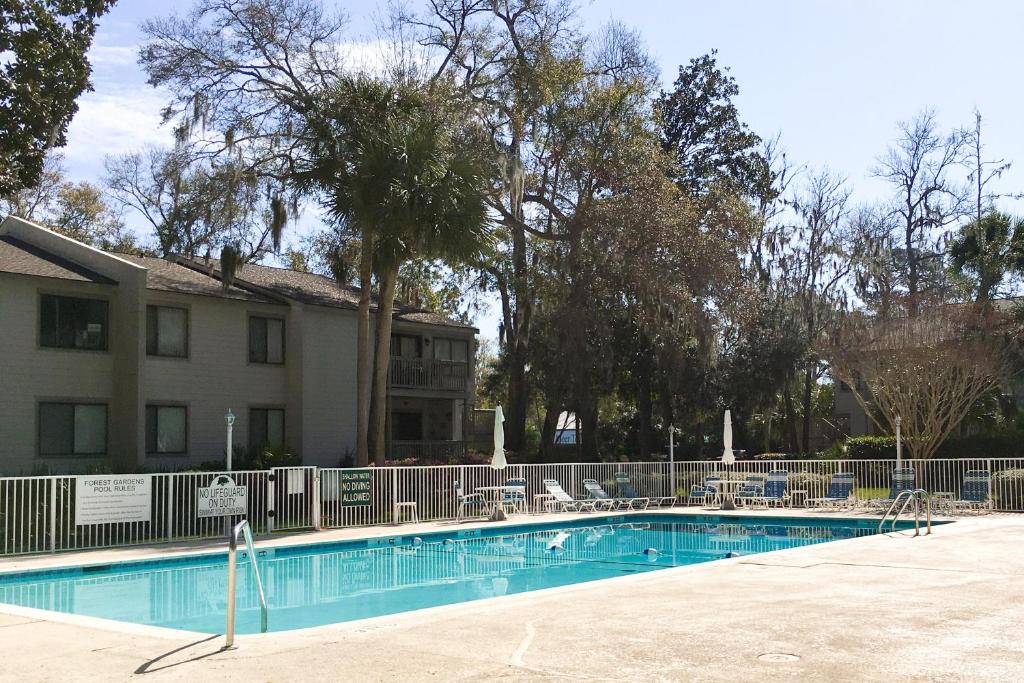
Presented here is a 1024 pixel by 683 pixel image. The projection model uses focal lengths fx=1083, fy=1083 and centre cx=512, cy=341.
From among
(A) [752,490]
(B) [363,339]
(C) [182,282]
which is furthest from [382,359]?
(A) [752,490]

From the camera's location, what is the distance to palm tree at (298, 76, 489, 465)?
25953 mm

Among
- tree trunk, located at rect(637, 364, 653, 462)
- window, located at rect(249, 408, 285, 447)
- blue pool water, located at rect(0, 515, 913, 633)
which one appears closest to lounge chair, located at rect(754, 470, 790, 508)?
blue pool water, located at rect(0, 515, 913, 633)

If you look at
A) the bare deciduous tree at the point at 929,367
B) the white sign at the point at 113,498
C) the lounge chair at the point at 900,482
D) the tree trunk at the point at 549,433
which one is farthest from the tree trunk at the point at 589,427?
the white sign at the point at 113,498

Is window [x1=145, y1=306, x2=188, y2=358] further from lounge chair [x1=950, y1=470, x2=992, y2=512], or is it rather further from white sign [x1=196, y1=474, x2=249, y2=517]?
lounge chair [x1=950, y1=470, x2=992, y2=512]

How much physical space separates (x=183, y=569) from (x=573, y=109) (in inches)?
818

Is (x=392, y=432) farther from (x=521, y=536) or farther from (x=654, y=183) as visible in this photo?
(x=521, y=536)

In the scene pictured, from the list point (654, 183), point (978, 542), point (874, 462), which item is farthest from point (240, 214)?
point (978, 542)

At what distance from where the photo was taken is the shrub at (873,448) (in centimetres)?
3488

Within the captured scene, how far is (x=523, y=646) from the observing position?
8.84 metres

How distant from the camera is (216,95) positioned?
94.9 feet

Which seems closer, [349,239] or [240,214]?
[240,214]

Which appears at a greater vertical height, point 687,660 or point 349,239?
point 349,239

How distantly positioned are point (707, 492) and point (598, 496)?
9.60 feet

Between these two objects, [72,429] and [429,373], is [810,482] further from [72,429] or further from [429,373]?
[72,429]
